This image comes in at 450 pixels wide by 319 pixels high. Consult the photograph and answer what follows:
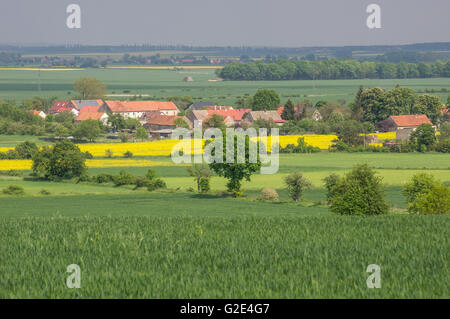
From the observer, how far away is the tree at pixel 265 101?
4158 inches

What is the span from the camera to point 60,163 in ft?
157

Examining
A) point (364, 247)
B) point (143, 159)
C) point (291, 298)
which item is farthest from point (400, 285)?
point (143, 159)

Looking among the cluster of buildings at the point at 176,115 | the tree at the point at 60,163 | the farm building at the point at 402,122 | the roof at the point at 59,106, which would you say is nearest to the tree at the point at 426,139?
the cluster of buildings at the point at 176,115

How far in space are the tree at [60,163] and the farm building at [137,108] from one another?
5987 cm

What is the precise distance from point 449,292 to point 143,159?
49360mm

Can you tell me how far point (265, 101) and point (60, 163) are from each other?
61.8m

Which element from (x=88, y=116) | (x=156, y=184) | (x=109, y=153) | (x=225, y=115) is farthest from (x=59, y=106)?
(x=156, y=184)

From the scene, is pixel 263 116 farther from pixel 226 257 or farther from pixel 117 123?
pixel 226 257

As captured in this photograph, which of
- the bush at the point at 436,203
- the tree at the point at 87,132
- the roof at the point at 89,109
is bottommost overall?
the tree at the point at 87,132

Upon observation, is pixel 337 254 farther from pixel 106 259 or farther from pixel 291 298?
pixel 106 259

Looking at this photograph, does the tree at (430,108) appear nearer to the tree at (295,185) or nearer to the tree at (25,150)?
the tree at (25,150)

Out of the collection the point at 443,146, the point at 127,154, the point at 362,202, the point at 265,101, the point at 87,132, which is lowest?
the point at 443,146

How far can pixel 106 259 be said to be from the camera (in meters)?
13.4

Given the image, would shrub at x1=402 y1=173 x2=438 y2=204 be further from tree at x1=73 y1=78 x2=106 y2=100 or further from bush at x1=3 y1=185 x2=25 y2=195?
tree at x1=73 y1=78 x2=106 y2=100
